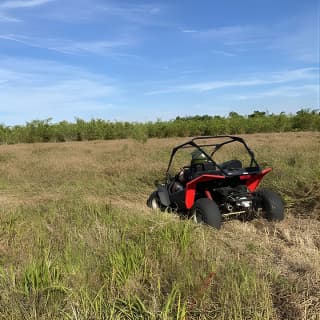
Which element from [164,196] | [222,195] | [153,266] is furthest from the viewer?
[164,196]

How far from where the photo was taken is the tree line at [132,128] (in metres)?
32.2

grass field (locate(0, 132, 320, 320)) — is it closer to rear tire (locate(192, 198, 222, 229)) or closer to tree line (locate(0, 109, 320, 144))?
rear tire (locate(192, 198, 222, 229))

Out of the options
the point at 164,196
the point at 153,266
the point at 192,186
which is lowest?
the point at 153,266

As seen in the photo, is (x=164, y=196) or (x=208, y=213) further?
(x=164, y=196)

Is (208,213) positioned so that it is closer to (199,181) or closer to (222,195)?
(199,181)

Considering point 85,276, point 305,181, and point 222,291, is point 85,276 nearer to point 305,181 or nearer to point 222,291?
point 222,291

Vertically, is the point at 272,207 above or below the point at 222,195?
below

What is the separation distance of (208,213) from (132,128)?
28264mm

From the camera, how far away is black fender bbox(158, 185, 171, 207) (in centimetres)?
680

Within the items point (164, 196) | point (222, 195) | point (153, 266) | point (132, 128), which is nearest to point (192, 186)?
point (222, 195)

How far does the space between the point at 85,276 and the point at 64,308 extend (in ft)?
1.46

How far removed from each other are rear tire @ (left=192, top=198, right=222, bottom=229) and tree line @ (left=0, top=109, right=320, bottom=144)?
2596 centimetres

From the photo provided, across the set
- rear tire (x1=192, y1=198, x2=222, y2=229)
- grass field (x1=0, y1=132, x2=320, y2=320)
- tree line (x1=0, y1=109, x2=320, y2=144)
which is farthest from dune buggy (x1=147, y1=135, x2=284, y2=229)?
tree line (x1=0, y1=109, x2=320, y2=144)

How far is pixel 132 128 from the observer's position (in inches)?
1316
